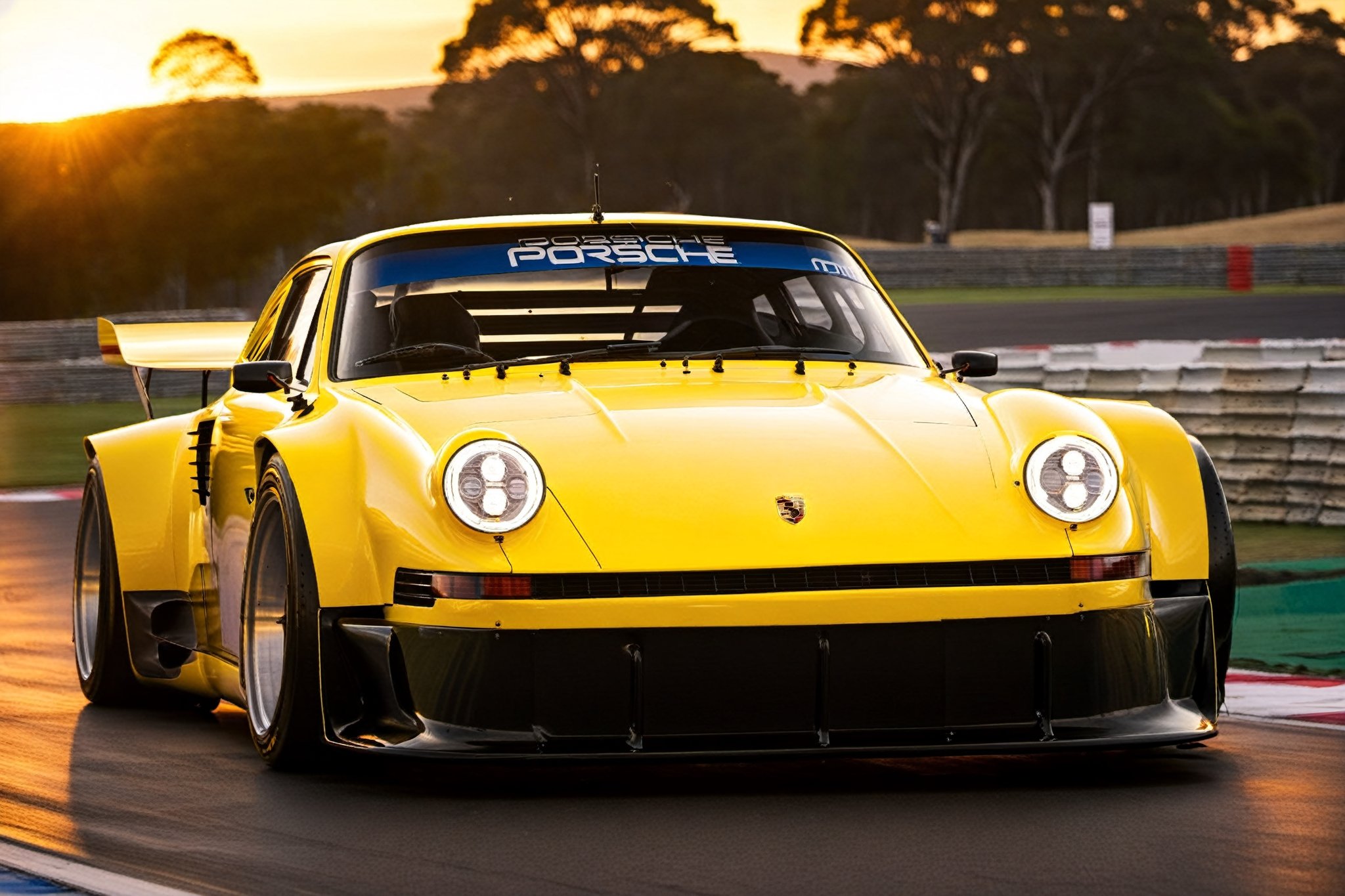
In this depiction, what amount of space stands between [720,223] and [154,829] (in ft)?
8.27

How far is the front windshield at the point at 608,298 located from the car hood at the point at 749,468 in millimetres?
416

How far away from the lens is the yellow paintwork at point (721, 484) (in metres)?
4.84

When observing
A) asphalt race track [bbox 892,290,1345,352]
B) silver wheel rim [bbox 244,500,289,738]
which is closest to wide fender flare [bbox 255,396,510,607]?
silver wheel rim [bbox 244,500,289,738]

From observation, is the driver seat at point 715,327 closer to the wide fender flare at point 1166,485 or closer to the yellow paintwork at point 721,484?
the yellow paintwork at point 721,484

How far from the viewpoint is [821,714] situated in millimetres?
4820

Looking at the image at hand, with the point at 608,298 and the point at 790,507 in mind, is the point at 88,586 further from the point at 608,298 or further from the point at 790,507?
the point at 790,507

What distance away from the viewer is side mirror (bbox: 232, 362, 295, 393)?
600cm

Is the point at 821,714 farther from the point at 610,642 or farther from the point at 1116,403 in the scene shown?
the point at 1116,403

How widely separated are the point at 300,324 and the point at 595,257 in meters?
0.88

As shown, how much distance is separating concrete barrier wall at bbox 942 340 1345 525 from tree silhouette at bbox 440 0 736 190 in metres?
65.7

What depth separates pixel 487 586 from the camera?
190 inches

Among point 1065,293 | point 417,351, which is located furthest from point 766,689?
point 1065,293

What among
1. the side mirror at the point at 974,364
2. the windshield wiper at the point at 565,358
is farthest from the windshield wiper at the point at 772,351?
the side mirror at the point at 974,364

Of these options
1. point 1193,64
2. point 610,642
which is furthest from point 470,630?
point 1193,64
